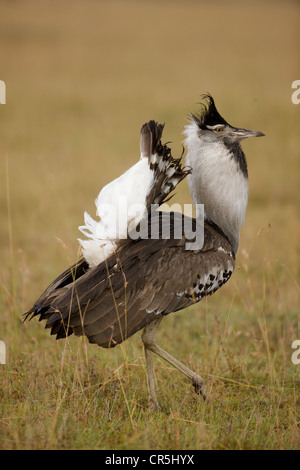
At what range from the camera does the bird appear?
319cm

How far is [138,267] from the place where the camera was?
3285 millimetres

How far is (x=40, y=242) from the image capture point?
21.8 ft

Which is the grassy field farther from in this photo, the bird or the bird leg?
the bird

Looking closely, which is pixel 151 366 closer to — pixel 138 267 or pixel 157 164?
pixel 138 267

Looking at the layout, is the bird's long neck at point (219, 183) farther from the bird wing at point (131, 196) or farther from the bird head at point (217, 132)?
the bird wing at point (131, 196)

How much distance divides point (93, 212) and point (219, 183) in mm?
3826

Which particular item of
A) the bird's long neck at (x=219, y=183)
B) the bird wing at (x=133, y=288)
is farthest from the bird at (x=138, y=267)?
the bird's long neck at (x=219, y=183)

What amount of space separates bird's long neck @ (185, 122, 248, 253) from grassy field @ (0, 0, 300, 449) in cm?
31

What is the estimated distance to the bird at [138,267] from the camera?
125 inches

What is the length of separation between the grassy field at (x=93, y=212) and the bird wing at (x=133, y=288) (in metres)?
0.22

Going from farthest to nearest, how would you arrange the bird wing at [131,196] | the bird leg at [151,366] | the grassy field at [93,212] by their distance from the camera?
the bird leg at [151,366]
the bird wing at [131,196]
the grassy field at [93,212]

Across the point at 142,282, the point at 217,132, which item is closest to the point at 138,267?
the point at 142,282
